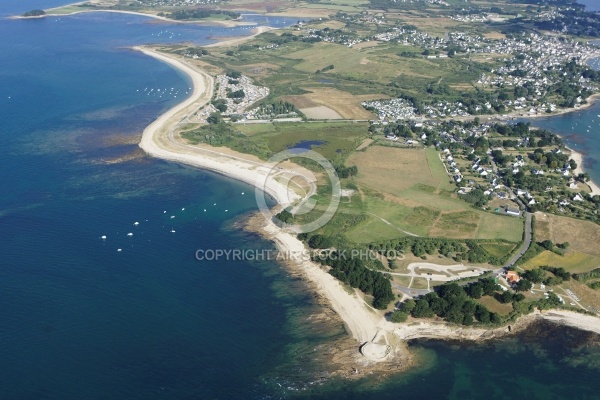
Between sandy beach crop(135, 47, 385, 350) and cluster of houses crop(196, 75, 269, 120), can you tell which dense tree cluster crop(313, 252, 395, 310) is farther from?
cluster of houses crop(196, 75, 269, 120)

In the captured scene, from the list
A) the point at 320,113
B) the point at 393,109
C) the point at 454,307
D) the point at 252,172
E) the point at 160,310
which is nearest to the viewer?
the point at 454,307

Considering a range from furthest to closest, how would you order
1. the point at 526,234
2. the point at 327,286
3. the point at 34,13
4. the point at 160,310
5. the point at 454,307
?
the point at 34,13 → the point at 526,234 → the point at 327,286 → the point at 160,310 → the point at 454,307

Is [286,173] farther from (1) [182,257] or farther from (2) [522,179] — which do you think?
(2) [522,179]

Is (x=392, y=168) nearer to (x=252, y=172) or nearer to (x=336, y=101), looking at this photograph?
(x=252, y=172)

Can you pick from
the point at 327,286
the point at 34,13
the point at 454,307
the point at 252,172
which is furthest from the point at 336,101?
→ the point at 34,13

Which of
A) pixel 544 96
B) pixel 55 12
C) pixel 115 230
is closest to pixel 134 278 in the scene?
pixel 115 230

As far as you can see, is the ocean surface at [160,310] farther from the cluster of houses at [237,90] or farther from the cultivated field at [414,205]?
the cluster of houses at [237,90]
